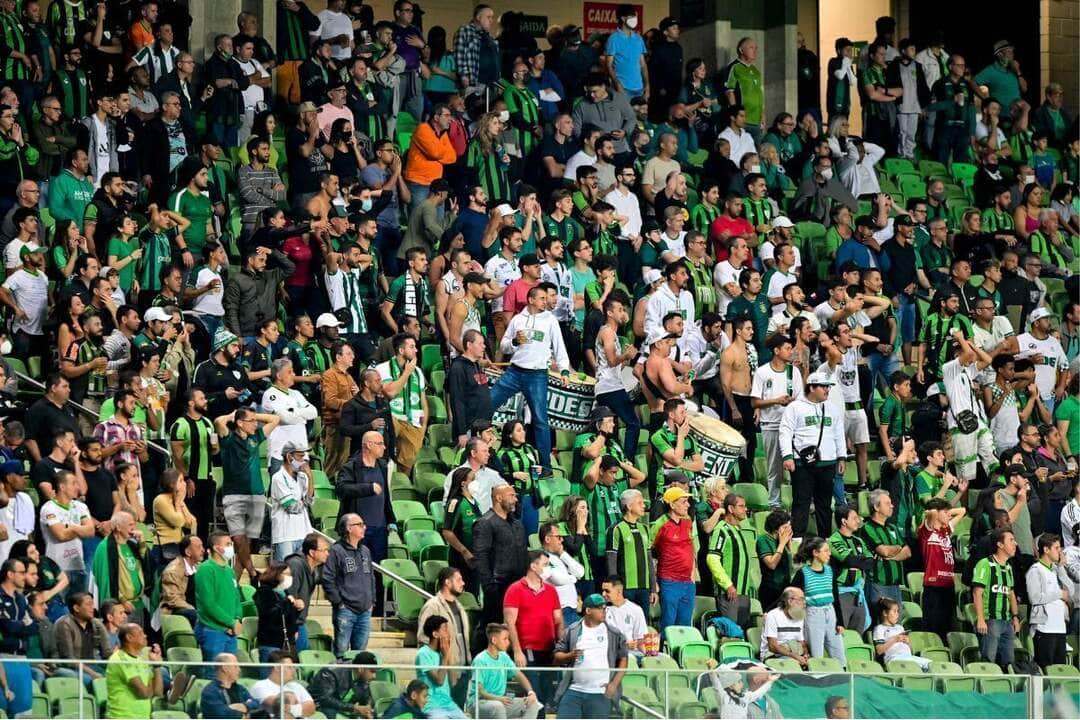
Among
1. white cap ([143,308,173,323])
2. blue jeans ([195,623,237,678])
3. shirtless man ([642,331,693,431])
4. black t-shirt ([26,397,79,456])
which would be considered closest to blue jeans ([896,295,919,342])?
shirtless man ([642,331,693,431])

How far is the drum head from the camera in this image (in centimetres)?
1609

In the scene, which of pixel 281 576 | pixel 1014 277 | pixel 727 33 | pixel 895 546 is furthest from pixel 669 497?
pixel 727 33

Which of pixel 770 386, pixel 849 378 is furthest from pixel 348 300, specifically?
pixel 849 378

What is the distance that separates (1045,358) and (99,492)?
8.46 meters

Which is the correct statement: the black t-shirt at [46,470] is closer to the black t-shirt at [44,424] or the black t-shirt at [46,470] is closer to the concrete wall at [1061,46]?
the black t-shirt at [44,424]

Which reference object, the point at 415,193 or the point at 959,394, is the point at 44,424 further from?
the point at 959,394

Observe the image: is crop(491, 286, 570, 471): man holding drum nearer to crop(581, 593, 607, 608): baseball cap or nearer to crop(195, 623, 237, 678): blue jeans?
crop(581, 593, 607, 608): baseball cap

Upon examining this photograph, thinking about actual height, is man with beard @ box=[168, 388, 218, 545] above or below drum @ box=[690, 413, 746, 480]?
below

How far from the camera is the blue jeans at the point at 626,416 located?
53.6 feet

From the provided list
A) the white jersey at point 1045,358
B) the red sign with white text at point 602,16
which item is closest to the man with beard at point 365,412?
the white jersey at point 1045,358

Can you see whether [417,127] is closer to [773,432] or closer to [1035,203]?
[773,432]

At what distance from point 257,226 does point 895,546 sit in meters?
5.40

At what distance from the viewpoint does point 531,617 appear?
44.9 ft

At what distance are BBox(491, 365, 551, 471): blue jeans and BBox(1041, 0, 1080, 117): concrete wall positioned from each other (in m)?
11.9
